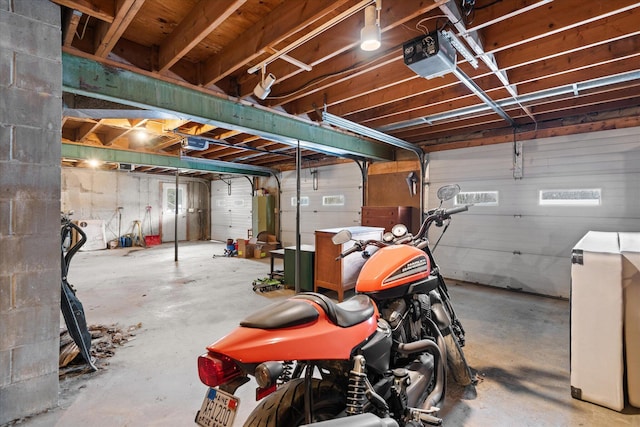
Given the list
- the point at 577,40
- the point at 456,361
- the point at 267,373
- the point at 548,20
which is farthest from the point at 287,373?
the point at 577,40

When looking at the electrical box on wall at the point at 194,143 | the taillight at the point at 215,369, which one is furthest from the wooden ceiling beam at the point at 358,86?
the taillight at the point at 215,369

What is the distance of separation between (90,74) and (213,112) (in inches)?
41.3

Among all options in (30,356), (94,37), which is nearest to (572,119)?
(94,37)

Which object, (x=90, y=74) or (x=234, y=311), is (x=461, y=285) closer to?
(x=234, y=311)

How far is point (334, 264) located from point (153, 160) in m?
5.31

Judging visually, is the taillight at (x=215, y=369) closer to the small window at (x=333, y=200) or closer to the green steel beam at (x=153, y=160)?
the small window at (x=333, y=200)

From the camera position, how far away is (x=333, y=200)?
720cm

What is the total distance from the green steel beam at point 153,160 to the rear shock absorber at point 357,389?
22.6 ft

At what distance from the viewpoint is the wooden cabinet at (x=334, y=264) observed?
401cm

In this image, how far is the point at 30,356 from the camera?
1771mm

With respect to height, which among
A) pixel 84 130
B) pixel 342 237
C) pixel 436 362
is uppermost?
pixel 84 130

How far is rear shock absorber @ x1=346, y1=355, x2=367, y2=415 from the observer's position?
1.05 meters

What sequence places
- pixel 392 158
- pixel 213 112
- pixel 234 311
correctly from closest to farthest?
pixel 213 112 → pixel 234 311 → pixel 392 158

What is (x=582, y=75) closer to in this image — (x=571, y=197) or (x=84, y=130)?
(x=571, y=197)
